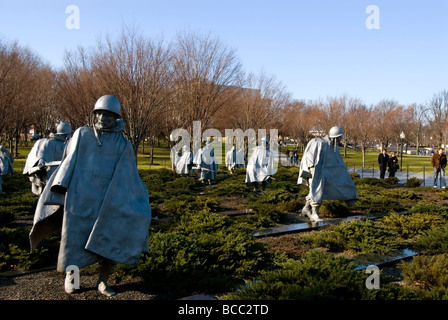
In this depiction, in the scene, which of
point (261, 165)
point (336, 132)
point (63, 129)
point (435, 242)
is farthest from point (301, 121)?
point (435, 242)

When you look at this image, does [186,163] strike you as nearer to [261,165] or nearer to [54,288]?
[261,165]

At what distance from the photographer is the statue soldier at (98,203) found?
13.6 feet

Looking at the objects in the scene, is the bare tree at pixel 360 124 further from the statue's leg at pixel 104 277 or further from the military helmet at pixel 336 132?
the statue's leg at pixel 104 277

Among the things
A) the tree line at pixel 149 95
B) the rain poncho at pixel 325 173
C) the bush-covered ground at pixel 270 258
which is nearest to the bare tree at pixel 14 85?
the tree line at pixel 149 95

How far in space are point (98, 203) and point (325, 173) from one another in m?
6.46

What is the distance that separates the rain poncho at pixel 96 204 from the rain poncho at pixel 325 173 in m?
5.70

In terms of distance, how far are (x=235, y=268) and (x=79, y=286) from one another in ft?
6.88

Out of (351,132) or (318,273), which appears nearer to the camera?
(318,273)

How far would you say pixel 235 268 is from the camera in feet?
18.1

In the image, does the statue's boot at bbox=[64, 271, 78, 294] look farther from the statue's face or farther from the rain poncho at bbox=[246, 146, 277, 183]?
the rain poncho at bbox=[246, 146, 277, 183]

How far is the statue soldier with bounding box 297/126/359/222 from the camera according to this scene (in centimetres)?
932
